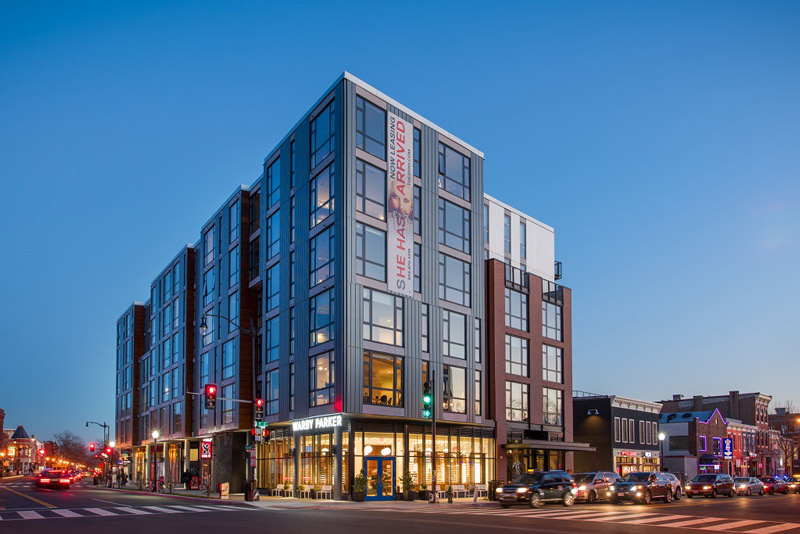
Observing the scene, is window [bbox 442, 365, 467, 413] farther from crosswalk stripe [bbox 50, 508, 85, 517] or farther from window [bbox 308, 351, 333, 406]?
crosswalk stripe [bbox 50, 508, 85, 517]

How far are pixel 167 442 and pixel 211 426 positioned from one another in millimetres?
19321

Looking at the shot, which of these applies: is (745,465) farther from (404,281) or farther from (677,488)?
(404,281)

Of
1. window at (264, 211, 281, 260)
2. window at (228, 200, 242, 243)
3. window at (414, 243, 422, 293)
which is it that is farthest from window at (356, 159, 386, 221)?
window at (228, 200, 242, 243)

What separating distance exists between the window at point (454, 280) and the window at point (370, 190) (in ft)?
21.4

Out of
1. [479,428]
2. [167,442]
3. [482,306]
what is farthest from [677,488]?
[167,442]

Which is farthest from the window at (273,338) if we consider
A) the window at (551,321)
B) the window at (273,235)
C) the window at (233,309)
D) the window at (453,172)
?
the window at (551,321)

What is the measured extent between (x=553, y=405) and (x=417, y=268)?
21000mm

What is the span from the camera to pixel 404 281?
46719 mm

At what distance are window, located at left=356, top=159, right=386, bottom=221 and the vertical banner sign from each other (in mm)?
485

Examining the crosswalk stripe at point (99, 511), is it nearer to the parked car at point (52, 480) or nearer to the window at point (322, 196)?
the window at point (322, 196)

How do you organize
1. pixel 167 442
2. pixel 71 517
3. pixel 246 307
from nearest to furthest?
1. pixel 71 517
2. pixel 246 307
3. pixel 167 442

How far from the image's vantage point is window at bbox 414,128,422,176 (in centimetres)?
4919

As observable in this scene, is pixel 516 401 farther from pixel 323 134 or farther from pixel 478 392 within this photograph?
pixel 323 134

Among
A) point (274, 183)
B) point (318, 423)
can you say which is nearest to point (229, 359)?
point (274, 183)
